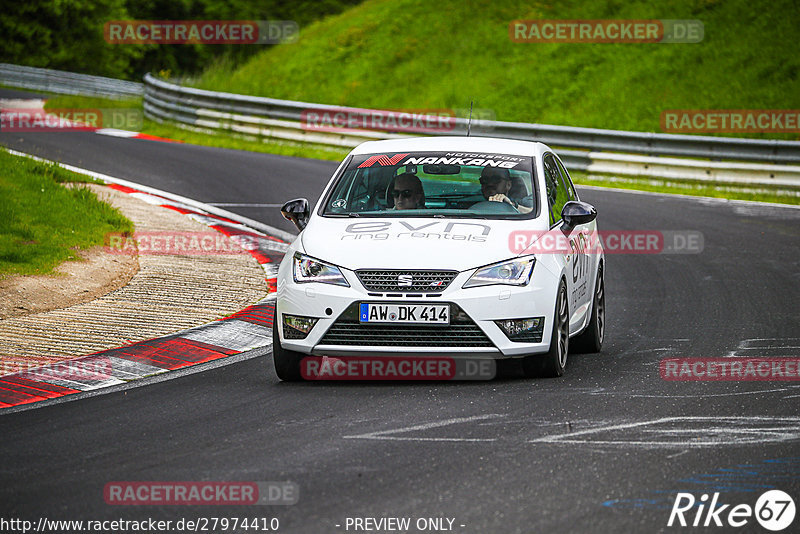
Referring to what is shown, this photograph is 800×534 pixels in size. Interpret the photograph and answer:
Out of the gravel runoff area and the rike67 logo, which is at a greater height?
the gravel runoff area

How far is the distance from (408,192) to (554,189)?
125 centimetres

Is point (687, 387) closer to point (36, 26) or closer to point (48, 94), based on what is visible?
point (48, 94)

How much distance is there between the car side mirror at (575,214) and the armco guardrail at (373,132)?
13.4 metres

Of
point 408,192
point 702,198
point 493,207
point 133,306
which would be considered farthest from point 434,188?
point 702,198

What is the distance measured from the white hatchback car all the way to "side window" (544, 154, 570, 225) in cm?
3

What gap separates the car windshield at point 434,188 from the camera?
9141mm

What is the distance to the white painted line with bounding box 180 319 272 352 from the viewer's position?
9.77 metres

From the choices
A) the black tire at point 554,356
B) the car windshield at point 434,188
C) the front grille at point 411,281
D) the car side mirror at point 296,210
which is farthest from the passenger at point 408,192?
the black tire at point 554,356

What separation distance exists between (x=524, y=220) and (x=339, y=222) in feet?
4.45

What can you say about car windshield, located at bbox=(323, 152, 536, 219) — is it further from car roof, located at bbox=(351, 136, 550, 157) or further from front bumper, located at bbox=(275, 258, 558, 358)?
front bumper, located at bbox=(275, 258, 558, 358)

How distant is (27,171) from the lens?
1648 cm

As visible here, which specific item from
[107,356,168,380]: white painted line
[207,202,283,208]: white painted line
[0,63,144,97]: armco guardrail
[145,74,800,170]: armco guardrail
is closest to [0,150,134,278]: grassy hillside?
[207,202,283,208]: white painted line

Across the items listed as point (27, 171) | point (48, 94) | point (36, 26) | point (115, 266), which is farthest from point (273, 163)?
point (36, 26)

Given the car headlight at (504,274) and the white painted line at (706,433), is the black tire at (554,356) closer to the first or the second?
the car headlight at (504,274)
